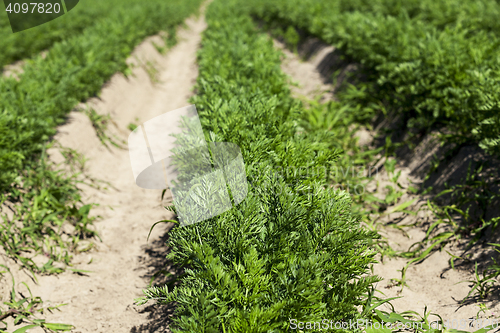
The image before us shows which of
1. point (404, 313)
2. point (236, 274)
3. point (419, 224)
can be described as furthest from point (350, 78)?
point (236, 274)

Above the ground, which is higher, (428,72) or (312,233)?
(428,72)

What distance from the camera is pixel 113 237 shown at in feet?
14.3

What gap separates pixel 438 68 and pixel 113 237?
511cm

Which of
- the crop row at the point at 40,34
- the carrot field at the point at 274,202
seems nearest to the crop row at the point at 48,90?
the carrot field at the point at 274,202

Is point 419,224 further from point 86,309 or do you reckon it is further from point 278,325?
point 86,309

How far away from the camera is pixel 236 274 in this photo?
2244 mm

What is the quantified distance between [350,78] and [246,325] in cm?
626

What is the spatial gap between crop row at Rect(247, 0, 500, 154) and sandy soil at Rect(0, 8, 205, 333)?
4011mm

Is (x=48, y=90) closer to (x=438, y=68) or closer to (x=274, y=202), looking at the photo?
(x=274, y=202)
